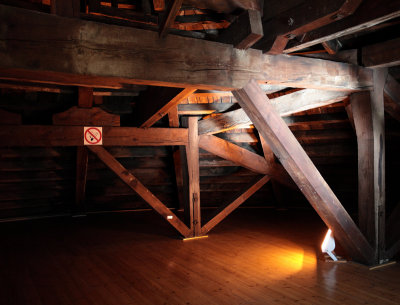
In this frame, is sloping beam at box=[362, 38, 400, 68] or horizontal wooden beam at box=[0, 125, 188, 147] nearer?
sloping beam at box=[362, 38, 400, 68]

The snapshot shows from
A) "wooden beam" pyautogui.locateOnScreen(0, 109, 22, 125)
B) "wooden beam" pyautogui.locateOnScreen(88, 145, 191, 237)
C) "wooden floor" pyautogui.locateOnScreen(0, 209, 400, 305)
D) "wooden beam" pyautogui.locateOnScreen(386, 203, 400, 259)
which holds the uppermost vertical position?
"wooden beam" pyautogui.locateOnScreen(0, 109, 22, 125)

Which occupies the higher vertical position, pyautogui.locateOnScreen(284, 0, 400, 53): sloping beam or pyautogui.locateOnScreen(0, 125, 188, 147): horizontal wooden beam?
pyautogui.locateOnScreen(284, 0, 400, 53): sloping beam

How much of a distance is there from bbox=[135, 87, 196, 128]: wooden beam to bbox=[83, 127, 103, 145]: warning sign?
0.53 metres

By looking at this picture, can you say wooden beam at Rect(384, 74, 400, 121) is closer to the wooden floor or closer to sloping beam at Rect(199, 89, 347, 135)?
sloping beam at Rect(199, 89, 347, 135)

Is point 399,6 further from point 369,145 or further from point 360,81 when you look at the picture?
point 369,145

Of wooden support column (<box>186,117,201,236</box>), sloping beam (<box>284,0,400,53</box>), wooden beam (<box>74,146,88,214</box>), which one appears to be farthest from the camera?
wooden beam (<box>74,146,88,214</box>)

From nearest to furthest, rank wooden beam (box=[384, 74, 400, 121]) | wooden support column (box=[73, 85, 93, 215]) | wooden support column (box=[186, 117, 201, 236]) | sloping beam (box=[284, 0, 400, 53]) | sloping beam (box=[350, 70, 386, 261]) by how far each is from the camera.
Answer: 1. sloping beam (box=[284, 0, 400, 53])
2. sloping beam (box=[350, 70, 386, 261])
3. wooden beam (box=[384, 74, 400, 121])
4. wooden support column (box=[73, 85, 93, 215])
5. wooden support column (box=[186, 117, 201, 236])

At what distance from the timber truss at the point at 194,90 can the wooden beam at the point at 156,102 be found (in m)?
0.01

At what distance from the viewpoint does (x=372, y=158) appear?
12.3 feet

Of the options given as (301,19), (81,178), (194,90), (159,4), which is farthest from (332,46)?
(81,178)

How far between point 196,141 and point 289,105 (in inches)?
60.4

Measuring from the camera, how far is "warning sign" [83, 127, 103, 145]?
4.66m

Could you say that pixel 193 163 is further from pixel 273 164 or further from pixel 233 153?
pixel 273 164

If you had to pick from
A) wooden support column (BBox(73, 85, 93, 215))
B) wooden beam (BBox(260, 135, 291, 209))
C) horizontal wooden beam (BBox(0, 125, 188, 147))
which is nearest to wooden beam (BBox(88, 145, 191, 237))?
horizontal wooden beam (BBox(0, 125, 188, 147))
